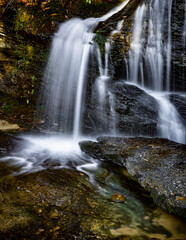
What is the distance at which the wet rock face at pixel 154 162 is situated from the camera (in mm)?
2662

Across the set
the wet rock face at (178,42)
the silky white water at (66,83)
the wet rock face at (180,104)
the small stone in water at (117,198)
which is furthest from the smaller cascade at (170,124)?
the small stone in water at (117,198)

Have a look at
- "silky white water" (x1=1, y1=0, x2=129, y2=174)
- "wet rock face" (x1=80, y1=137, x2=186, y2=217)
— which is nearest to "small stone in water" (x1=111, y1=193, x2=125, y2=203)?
"wet rock face" (x1=80, y1=137, x2=186, y2=217)

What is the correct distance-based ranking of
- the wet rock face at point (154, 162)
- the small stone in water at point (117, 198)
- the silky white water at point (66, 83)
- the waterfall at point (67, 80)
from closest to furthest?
1. the wet rock face at point (154, 162)
2. the small stone in water at point (117, 198)
3. the silky white water at point (66, 83)
4. the waterfall at point (67, 80)

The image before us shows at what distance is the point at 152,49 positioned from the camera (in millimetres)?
6977

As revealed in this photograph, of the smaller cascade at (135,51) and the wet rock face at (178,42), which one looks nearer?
the smaller cascade at (135,51)

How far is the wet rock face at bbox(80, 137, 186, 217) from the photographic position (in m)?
2.66

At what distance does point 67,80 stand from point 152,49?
3.75 metres

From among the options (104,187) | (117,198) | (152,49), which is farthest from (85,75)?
(117,198)

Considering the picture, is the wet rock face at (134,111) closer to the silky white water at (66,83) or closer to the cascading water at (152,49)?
the silky white water at (66,83)

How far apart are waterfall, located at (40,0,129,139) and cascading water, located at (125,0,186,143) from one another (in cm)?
132

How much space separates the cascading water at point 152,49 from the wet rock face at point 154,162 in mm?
2859

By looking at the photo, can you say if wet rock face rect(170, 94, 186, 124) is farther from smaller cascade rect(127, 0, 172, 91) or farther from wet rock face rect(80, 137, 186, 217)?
wet rock face rect(80, 137, 186, 217)

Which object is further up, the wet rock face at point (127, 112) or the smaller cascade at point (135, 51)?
the smaller cascade at point (135, 51)

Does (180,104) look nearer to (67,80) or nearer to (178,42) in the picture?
(178,42)
